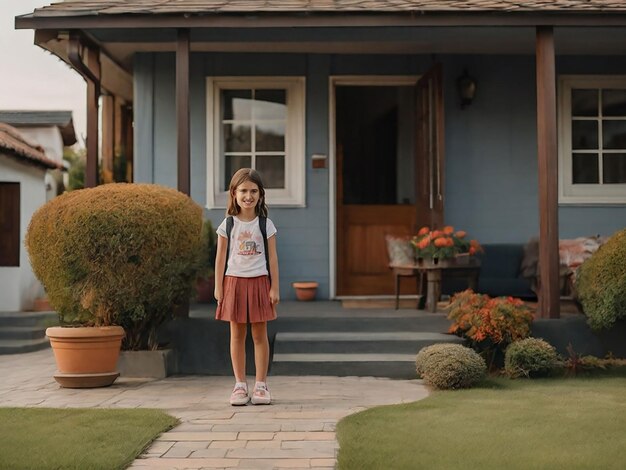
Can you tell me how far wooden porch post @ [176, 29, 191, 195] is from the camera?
792 cm

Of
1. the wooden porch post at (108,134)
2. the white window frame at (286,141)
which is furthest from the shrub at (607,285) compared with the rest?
the wooden porch post at (108,134)

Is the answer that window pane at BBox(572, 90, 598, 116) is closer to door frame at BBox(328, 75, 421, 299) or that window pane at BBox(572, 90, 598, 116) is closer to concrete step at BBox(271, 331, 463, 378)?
door frame at BBox(328, 75, 421, 299)

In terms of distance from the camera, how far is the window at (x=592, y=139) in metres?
9.97

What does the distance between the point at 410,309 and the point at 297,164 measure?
2.23 meters

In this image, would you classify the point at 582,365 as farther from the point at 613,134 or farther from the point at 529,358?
the point at 613,134

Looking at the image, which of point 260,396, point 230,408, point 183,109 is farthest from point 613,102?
point 230,408

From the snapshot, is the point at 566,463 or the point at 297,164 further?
the point at 297,164

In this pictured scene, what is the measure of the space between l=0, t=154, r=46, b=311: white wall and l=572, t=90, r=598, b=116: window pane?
7.42 metres

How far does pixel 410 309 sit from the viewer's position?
8.91 m

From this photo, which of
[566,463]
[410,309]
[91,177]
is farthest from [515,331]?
[91,177]

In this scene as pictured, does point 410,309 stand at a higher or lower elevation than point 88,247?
lower

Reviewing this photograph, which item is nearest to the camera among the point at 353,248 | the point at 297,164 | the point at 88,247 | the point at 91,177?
the point at 88,247

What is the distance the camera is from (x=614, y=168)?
10.0 metres

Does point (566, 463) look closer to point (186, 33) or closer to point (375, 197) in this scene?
point (186, 33)
